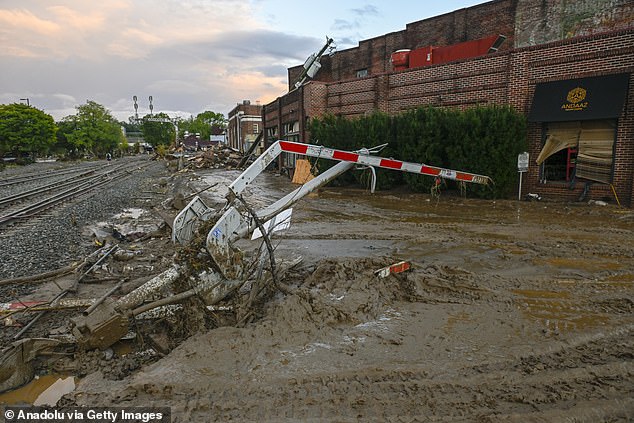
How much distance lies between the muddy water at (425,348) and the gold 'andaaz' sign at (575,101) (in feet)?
21.0

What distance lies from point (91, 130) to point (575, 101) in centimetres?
6914

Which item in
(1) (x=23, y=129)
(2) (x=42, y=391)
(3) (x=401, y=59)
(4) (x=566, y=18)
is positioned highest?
(4) (x=566, y=18)

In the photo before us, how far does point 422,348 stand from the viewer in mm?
4086

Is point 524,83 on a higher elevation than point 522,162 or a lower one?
higher

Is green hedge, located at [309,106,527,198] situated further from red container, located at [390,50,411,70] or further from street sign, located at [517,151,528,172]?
red container, located at [390,50,411,70]

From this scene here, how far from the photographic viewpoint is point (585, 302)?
513 cm

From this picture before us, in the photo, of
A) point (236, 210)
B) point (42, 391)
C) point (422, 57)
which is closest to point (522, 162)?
point (422, 57)

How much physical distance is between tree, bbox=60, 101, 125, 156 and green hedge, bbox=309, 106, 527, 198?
5942cm

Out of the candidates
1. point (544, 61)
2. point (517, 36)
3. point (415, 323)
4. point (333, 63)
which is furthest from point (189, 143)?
point (415, 323)

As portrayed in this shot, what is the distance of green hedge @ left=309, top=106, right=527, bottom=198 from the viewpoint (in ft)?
44.3

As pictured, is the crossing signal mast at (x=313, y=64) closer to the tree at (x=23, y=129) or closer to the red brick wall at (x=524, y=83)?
the red brick wall at (x=524, y=83)

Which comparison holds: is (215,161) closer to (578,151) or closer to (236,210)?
(578,151)

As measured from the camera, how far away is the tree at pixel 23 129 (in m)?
44.7

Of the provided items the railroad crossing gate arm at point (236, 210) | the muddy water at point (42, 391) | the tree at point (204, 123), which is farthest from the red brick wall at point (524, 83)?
the tree at point (204, 123)
